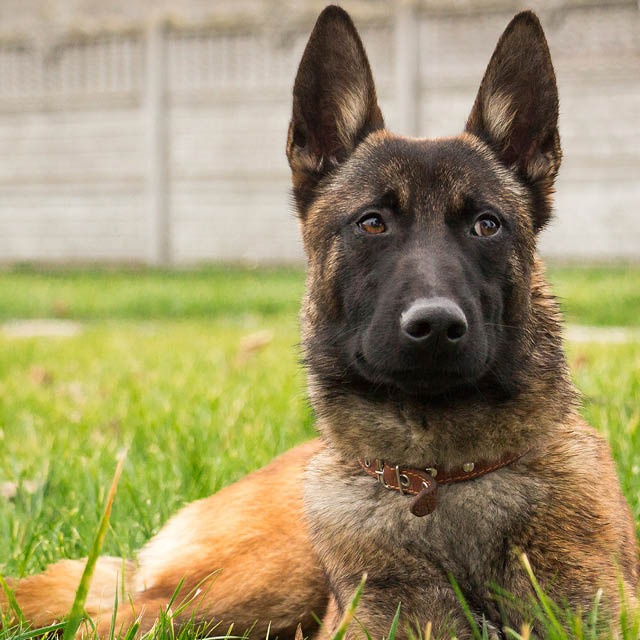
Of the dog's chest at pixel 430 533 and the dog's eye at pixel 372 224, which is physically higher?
the dog's eye at pixel 372 224

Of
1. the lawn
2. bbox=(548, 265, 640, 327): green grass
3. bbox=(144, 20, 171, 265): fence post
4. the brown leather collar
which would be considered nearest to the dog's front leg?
the brown leather collar

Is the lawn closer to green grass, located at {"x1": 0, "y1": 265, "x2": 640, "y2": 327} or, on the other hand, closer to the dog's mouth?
green grass, located at {"x1": 0, "y1": 265, "x2": 640, "y2": 327}

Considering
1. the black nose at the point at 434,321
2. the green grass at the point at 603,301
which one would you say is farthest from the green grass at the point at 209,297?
the black nose at the point at 434,321

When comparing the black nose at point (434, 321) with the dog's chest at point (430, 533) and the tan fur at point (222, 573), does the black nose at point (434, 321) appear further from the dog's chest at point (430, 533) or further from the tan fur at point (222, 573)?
the tan fur at point (222, 573)

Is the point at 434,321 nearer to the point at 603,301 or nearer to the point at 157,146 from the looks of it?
the point at 603,301

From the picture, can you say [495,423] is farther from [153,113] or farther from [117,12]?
[117,12]

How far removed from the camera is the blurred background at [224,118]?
476 inches

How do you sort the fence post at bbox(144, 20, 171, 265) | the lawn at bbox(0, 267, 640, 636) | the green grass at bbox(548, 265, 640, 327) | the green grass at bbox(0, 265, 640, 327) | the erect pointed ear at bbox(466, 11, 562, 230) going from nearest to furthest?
the erect pointed ear at bbox(466, 11, 562, 230) → the lawn at bbox(0, 267, 640, 636) → the green grass at bbox(548, 265, 640, 327) → the green grass at bbox(0, 265, 640, 327) → the fence post at bbox(144, 20, 171, 265)

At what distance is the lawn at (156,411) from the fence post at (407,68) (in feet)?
14.5

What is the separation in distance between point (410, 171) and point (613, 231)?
10523mm

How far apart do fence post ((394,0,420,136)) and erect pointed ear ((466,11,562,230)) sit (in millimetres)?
10196

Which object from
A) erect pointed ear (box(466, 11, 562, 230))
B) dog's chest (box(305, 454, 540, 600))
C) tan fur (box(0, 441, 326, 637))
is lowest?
tan fur (box(0, 441, 326, 637))

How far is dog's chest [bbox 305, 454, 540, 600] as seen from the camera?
1994 mm

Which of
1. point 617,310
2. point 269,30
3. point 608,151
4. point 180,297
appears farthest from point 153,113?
point 617,310
